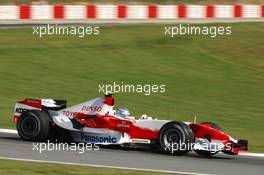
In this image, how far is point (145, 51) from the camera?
2664 centimetres

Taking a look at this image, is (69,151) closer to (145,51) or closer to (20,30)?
(145,51)

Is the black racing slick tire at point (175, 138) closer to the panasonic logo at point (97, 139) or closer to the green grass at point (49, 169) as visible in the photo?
the panasonic logo at point (97, 139)

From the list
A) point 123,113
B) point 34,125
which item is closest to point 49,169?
point 123,113

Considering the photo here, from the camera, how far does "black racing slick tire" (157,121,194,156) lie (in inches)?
485

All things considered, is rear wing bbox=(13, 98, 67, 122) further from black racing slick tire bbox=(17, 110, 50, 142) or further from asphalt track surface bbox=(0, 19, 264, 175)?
asphalt track surface bbox=(0, 19, 264, 175)

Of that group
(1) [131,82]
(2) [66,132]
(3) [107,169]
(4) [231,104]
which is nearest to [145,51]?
(1) [131,82]

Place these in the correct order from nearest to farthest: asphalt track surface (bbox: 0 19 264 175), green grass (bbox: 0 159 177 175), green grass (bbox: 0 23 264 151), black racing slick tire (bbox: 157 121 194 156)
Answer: green grass (bbox: 0 159 177 175), asphalt track surface (bbox: 0 19 264 175), black racing slick tire (bbox: 157 121 194 156), green grass (bbox: 0 23 264 151)

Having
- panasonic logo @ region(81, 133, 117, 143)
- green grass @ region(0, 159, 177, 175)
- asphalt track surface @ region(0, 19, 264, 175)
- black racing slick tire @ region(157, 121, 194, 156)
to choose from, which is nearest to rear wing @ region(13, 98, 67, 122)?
asphalt track surface @ region(0, 19, 264, 175)

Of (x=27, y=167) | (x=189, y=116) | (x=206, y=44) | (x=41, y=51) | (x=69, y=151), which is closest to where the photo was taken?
(x=27, y=167)

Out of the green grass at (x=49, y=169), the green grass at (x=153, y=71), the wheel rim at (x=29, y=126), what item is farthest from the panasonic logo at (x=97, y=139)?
the green grass at (x=153, y=71)

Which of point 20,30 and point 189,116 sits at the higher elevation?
point 20,30

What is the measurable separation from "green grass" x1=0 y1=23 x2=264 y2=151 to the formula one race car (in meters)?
1.80

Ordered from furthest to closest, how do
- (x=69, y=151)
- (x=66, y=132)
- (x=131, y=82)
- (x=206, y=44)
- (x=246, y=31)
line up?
(x=246, y=31)
(x=206, y=44)
(x=131, y=82)
(x=66, y=132)
(x=69, y=151)

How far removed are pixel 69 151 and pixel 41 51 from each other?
44.1 feet
